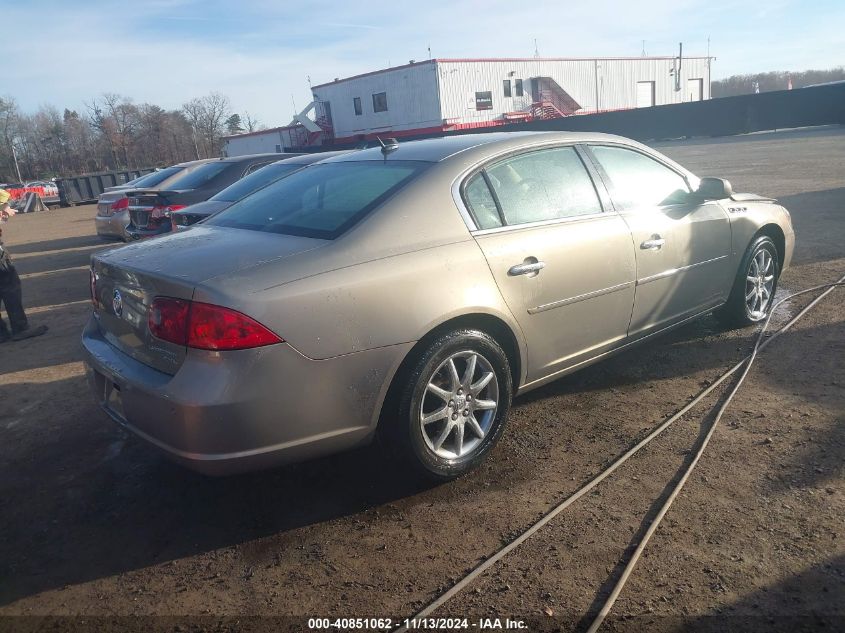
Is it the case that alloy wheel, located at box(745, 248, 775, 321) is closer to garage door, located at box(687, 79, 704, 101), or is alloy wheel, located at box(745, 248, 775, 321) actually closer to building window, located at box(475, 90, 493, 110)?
building window, located at box(475, 90, 493, 110)

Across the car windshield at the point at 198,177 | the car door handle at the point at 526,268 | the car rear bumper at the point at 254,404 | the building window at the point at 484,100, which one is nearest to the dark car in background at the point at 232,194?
the car windshield at the point at 198,177

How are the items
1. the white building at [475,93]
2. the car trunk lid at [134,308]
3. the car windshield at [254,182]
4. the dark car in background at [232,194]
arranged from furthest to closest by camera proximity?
the white building at [475,93], the car windshield at [254,182], the dark car in background at [232,194], the car trunk lid at [134,308]

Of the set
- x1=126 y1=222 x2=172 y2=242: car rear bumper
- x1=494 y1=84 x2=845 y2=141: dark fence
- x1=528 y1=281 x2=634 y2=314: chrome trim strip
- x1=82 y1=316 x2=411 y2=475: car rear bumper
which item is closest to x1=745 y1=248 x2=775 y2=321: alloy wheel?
x1=528 y1=281 x2=634 y2=314: chrome trim strip

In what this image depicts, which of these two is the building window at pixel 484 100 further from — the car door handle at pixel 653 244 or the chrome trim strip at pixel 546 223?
the chrome trim strip at pixel 546 223

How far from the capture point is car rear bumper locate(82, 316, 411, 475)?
2.65 metres

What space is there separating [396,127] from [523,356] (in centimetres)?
3954

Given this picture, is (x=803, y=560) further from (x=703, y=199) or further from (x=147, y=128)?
(x=147, y=128)

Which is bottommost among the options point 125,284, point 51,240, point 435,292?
point 51,240

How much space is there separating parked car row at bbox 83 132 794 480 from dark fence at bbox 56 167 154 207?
1329 inches

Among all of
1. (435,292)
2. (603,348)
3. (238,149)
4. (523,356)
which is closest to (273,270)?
(435,292)

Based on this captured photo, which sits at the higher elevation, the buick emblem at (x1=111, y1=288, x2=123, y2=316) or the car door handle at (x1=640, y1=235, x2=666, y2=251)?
the buick emblem at (x1=111, y1=288, x2=123, y2=316)

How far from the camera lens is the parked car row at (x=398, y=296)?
8.90 ft

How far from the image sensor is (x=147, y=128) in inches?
3014

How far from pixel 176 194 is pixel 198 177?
832 mm
